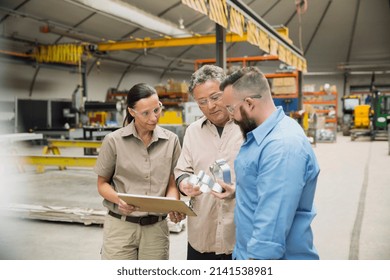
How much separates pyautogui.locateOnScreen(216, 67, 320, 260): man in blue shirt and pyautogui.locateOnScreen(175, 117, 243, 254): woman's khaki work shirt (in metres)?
0.31

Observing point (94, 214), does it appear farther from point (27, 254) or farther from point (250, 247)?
point (250, 247)

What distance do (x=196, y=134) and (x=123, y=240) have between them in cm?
62

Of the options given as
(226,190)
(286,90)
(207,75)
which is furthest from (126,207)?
(286,90)

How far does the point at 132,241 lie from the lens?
186cm

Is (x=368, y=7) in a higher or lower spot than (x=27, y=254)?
higher

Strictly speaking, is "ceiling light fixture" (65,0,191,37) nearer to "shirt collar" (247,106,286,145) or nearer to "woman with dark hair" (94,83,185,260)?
"woman with dark hair" (94,83,185,260)

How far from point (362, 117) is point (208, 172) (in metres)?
15.0

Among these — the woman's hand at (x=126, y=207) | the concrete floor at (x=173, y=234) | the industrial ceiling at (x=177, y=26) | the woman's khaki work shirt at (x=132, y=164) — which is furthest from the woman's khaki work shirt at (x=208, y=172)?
the industrial ceiling at (x=177, y=26)

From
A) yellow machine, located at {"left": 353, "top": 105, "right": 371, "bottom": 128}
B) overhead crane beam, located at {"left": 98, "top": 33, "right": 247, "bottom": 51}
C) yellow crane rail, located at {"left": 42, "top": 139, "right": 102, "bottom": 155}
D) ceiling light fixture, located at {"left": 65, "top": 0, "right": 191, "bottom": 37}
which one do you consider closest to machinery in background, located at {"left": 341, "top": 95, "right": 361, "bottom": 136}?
yellow machine, located at {"left": 353, "top": 105, "right": 371, "bottom": 128}

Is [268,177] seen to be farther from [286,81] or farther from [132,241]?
[286,81]
